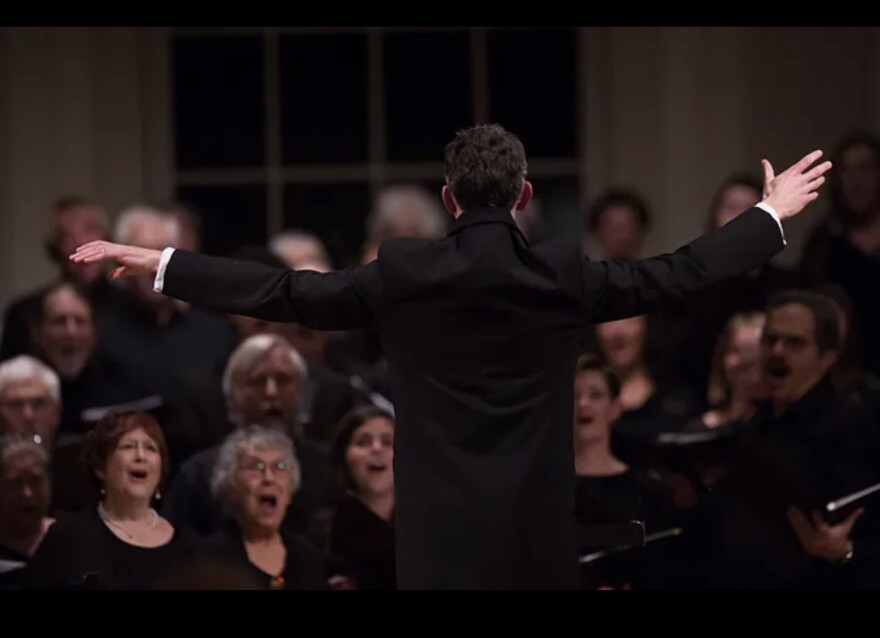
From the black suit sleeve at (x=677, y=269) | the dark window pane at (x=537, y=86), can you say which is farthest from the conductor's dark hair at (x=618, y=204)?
the black suit sleeve at (x=677, y=269)

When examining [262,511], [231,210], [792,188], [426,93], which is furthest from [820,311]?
[231,210]

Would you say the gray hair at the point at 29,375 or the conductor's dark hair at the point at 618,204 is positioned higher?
the conductor's dark hair at the point at 618,204

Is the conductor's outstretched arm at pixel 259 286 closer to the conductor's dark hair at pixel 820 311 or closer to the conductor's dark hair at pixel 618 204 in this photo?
the conductor's dark hair at pixel 820 311

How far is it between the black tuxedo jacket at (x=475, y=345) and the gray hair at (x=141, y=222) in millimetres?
2478

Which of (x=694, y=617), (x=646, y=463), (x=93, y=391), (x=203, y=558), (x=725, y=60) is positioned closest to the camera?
(x=694, y=617)

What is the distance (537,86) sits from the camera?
7.93m

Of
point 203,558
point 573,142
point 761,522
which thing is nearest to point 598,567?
point 761,522

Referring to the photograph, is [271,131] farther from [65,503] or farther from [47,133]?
[65,503]

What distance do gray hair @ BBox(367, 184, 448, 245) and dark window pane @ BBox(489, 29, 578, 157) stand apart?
720 millimetres

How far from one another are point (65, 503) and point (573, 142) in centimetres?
303

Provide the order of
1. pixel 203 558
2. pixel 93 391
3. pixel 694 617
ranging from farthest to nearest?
pixel 93 391
pixel 203 558
pixel 694 617

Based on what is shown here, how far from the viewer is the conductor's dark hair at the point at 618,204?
6789 millimetres

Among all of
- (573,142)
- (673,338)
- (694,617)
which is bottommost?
(694,617)

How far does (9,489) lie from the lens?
559 cm
